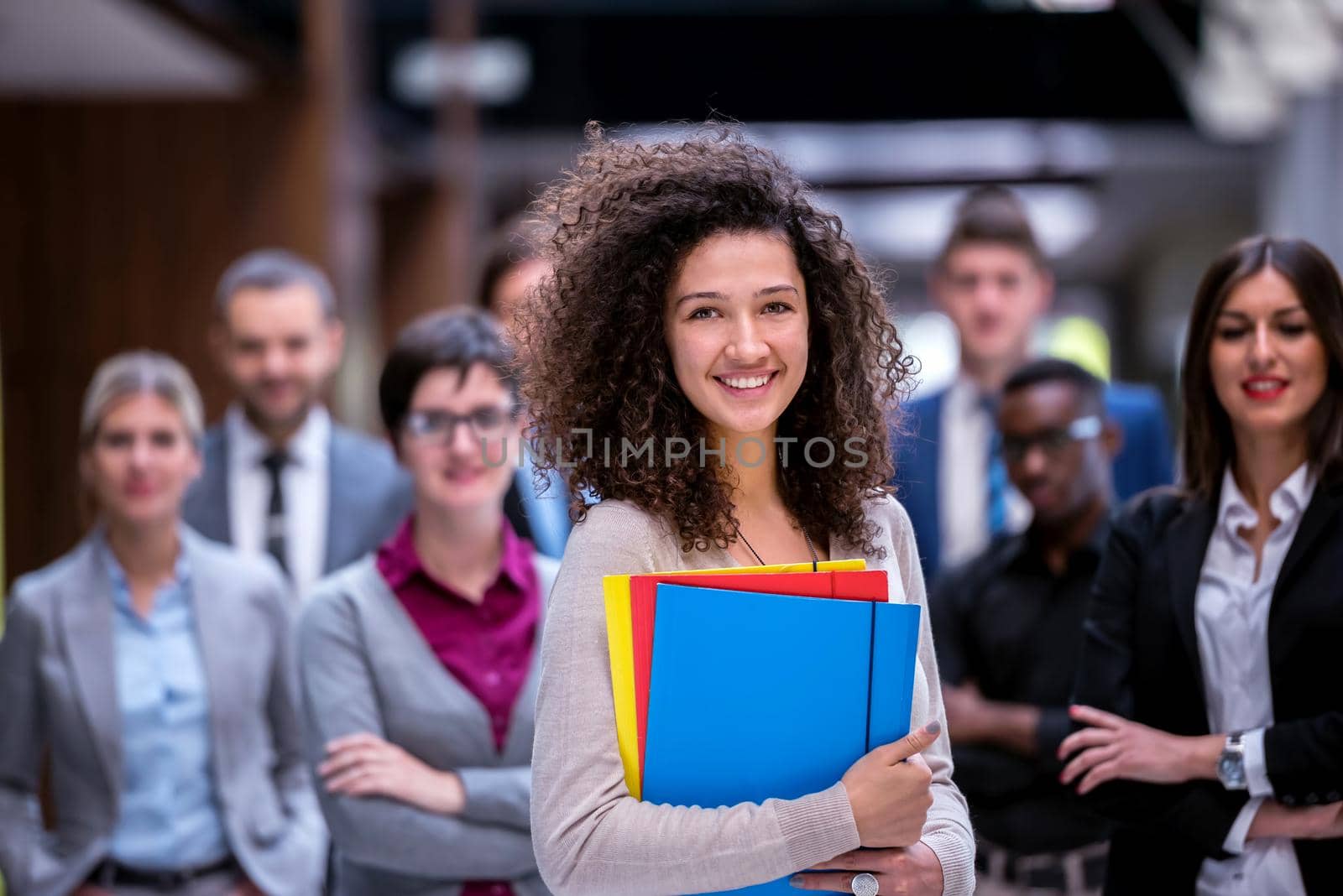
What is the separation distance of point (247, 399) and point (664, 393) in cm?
214

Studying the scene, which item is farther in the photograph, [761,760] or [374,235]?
[374,235]

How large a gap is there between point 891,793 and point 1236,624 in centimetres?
88

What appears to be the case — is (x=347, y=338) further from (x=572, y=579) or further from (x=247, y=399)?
(x=572, y=579)

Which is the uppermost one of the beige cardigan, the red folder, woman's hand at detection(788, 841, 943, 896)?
the red folder

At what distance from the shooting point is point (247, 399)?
3.49 metres

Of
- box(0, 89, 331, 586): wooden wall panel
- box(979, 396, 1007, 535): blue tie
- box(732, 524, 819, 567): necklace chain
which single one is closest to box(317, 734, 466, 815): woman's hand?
box(732, 524, 819, 567): necklace chain

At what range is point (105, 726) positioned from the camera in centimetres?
268

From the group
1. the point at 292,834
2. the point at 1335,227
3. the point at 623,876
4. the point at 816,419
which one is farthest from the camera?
the point at 1335,227

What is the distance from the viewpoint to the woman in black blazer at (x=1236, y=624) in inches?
78.9

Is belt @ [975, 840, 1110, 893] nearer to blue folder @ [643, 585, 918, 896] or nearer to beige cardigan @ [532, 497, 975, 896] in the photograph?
beige cardigan @ [532, 497, 975, 896]

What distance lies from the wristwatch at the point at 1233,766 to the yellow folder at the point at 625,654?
853 mm

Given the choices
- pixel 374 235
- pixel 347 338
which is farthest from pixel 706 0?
pixel 347 338

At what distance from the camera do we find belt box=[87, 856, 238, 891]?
263 centimetres

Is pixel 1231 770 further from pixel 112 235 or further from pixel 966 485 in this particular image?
pixel 112 235
